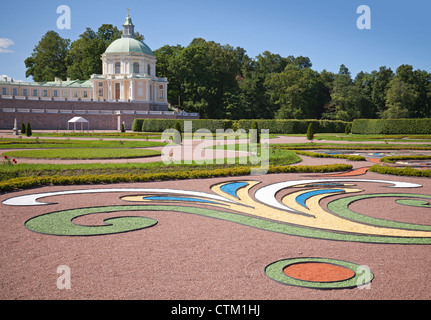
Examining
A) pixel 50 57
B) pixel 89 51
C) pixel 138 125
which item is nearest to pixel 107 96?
pixel 89 51

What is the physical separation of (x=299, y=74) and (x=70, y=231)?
7191cm

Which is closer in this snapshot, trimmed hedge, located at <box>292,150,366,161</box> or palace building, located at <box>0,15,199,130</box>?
trimmed hedge, located at <box>292,150,366,161</box>

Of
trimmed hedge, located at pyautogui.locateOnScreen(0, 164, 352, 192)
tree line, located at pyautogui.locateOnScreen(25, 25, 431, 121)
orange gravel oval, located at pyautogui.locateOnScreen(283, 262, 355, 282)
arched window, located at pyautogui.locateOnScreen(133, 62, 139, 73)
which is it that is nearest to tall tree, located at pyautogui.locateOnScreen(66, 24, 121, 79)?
tree line, located at pyautogui.locateOnScreen(25, 25, 431, 121)

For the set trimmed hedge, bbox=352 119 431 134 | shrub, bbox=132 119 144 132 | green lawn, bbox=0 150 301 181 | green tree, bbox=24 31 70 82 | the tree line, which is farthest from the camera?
green tree, bbox=24 31 70 82

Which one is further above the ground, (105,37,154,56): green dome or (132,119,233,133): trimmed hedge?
(105,37,154,56): green dome

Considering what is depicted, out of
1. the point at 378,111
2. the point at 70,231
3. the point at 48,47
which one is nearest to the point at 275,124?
the point at 378,111

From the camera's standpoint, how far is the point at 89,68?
87.2m

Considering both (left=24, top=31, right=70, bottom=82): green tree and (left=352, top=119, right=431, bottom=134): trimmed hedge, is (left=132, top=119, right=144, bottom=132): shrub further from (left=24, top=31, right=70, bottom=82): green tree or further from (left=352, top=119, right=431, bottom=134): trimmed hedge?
(left=24, top=31, right=70, bottom=82): green tree

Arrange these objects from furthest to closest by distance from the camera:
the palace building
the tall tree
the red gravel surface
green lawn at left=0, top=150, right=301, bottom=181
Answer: the tall tree → the palace building → green lawn at left=0, top=150, right=301, bottom=181 → the red gravel surface

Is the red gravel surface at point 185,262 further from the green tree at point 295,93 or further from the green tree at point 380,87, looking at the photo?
the green tree at point 380,87

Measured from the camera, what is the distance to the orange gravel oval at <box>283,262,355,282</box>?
18.6ft

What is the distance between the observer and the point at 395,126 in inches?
2013

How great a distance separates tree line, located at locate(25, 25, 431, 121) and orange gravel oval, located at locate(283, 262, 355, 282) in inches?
2627

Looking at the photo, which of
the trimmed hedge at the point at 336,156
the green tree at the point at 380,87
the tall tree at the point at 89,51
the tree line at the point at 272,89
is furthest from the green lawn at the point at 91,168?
the tall tree at the point at 89,51
